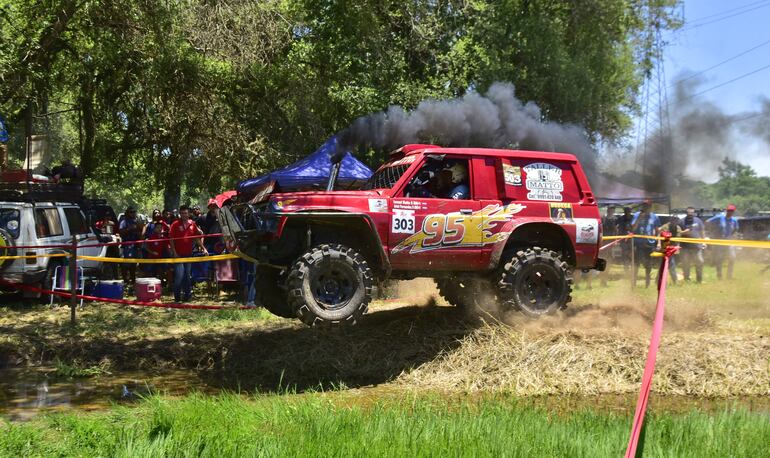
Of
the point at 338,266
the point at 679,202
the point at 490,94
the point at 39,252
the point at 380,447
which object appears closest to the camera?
the point at 380,447

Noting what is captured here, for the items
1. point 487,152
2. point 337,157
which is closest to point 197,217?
point 337,157

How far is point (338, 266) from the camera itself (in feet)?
24.7

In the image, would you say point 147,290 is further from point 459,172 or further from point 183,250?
point 459,172

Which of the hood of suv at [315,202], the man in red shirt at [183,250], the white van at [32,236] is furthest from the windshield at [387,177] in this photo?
the white van at [32,236]

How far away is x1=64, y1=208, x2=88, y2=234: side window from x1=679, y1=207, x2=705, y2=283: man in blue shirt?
1253cm

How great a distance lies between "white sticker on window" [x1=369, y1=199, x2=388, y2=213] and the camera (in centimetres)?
773

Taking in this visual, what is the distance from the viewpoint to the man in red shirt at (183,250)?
13.1m

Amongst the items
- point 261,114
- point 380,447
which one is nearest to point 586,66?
point 261,114

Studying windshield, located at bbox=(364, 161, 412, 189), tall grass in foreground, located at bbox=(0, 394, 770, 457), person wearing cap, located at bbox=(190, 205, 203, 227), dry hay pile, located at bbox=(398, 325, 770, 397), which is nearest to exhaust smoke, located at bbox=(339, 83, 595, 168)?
windshield, located at bbox=(364, 161, 412, 189)

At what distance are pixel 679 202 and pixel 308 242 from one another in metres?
17.4

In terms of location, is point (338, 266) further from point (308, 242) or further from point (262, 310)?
point (262, 310)

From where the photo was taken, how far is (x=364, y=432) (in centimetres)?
502

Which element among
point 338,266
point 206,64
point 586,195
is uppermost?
point 206,64

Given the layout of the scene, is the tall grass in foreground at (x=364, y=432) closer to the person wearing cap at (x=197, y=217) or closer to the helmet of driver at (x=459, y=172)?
the helmet of driver at (x=459, y=172)
